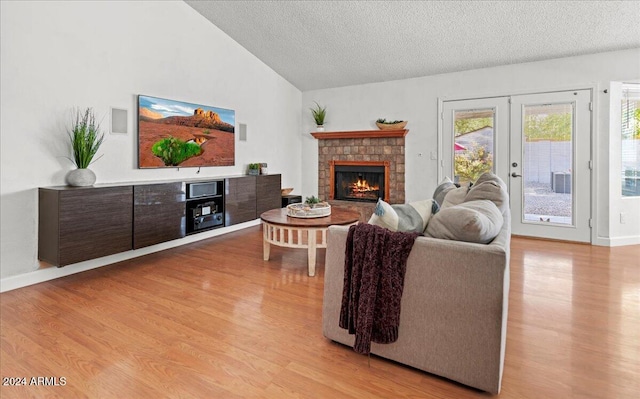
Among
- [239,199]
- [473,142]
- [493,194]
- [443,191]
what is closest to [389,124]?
[473,142]

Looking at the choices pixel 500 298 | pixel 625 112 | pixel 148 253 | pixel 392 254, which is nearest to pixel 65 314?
pixel 148 253

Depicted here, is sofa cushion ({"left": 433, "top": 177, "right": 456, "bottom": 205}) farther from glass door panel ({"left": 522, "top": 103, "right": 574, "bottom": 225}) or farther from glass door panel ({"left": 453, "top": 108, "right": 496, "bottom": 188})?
glass door panel ({"left": 522, "top": 103, "right": 574, "bottom": 225})

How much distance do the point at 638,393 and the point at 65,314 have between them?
10.9 feet

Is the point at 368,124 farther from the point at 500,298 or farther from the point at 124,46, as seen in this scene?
the point at 500,298

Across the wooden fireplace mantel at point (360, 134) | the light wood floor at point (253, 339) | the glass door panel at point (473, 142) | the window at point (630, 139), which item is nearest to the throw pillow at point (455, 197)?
the light wood floor at point (253, 339)

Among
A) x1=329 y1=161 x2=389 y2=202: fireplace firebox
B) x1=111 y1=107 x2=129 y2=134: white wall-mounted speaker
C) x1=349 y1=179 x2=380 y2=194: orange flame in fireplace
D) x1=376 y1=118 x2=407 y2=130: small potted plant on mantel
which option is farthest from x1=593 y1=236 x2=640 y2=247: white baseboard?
x1=111 y1=107 x2=129 y2=134: white wall-mounted speaker

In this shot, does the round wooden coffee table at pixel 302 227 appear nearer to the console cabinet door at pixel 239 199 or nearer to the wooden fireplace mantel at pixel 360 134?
the console cabinet door at pixel 239 199

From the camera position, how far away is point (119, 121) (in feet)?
12.1

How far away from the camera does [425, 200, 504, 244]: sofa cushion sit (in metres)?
1.61

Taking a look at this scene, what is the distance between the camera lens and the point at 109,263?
11.8 feet

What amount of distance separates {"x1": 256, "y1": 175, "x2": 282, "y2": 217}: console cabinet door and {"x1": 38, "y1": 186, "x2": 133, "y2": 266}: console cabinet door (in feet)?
6.65

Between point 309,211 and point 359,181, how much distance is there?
284 centimetres

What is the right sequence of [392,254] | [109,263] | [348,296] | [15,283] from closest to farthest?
[392,254] < [348,296] < [15,283] < [109,263]

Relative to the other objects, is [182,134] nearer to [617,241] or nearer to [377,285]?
[377,285]
